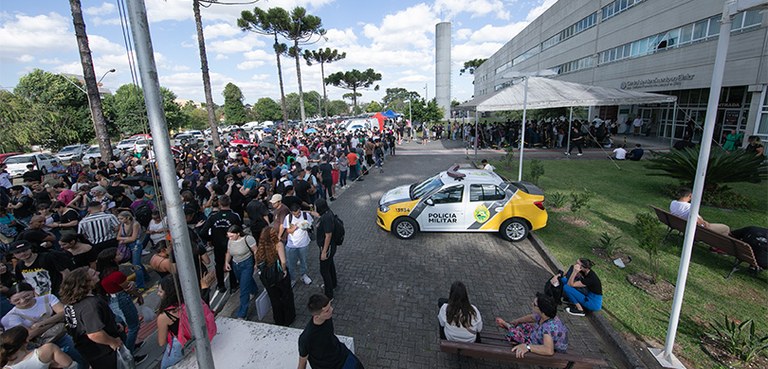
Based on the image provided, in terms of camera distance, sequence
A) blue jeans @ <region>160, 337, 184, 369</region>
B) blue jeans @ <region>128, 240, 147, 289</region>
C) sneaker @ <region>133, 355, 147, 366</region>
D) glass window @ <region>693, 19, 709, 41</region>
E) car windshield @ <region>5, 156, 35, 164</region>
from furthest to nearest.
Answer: car windshield @ <region>5, 156, 35, 164</region> < glass window @ <region>693, 19, 709, 41</region> < blue jeans @ <region>128, 240, 147, 289</region> < sneaker @ <region>133, 355, 147, 366</region> < blue jeans @ <region>160, 337, 184, 369</region>

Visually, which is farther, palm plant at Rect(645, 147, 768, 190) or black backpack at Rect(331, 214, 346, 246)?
palm plant at Rect(645, 147, 768, 190)

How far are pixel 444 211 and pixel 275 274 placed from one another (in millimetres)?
4363

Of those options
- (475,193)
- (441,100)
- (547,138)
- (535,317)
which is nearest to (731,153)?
(475,193)

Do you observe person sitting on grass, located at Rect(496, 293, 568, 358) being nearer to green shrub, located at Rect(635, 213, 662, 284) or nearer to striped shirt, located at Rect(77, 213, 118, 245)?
green shrub, located at Rect(635, 213, 662, 284)

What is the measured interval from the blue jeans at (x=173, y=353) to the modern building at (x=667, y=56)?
34.9ft

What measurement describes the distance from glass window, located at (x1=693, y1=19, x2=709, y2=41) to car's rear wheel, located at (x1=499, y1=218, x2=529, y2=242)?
20866mm

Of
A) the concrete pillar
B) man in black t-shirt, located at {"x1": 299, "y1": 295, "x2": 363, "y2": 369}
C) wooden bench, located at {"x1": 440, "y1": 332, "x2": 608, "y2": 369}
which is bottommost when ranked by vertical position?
wooden bench, located at {"x1": 440, "y1": 332, "x2": 608, "y2": 369}

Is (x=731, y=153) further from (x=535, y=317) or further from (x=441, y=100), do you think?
(x=441, y=100)

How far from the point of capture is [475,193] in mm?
7637

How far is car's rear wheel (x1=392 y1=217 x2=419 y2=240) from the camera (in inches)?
313

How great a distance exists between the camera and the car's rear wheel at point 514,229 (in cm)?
765

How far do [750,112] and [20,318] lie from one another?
25728 millimetres

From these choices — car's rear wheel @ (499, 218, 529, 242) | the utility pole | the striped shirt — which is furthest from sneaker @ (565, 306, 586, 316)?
the striped shirt

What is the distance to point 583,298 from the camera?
16.5 ft
